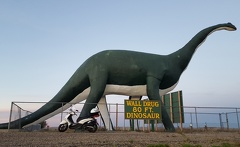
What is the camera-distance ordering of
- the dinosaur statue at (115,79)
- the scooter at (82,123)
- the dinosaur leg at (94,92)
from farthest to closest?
1. the dinosaur statue at (115,79)
2. the dinosaur leg at (94,92)
3. the scooter at (82,123)

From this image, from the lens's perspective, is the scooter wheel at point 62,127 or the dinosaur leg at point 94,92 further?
the dinosaur leg at point 94,92

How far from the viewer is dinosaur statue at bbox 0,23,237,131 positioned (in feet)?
46.5

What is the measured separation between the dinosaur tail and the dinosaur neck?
6.29 metres

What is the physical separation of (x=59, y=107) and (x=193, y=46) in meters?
10.1

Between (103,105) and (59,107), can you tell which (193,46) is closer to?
(103,105)

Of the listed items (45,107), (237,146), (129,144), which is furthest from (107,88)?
(237,146)

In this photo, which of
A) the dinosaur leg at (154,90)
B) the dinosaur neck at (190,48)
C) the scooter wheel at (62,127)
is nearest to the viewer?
the scooter wheel at (62,127)

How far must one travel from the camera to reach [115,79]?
1446 cm

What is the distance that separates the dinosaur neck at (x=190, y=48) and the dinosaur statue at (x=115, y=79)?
65cm

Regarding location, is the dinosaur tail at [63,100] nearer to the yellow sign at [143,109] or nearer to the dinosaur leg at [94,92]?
the dinosaur leg at [94,92]

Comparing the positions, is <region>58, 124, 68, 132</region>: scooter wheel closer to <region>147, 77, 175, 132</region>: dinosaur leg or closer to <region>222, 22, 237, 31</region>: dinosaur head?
<region>147, 77, 175, 132</region>: dinosaur leg

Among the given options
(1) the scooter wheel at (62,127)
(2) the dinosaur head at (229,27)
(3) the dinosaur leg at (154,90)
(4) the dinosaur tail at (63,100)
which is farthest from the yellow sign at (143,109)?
(2) the dinosaur head at (229,27)

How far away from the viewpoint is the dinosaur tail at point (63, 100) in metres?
14.7

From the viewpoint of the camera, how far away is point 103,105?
50.9 ft
